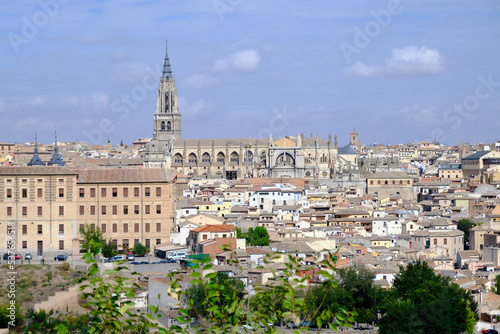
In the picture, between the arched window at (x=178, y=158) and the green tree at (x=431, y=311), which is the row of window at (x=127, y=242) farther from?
the arched window at (x=178, y=158)

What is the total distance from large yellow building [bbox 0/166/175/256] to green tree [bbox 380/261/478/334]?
15.0 m

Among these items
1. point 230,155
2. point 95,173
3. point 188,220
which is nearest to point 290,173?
point 230,155

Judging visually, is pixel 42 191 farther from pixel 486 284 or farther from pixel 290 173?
pixel 290 173

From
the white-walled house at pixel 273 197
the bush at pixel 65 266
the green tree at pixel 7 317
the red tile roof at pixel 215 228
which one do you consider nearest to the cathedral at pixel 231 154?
the white-walled house at pixel 273 197

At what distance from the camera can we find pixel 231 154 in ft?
407

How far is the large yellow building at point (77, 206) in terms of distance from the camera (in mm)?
45250

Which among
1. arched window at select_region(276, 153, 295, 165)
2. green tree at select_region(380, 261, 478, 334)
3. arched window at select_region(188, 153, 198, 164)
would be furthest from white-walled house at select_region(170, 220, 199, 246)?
arched window at select_region(188, 153, 198, 164)

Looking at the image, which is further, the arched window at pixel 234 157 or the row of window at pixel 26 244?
the arched window at pixel 234 157

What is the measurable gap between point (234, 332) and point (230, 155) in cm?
11187

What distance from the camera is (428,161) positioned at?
161 metres

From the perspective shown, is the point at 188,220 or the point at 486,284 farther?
the point at 188,220

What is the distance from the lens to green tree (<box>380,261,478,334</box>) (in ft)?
102

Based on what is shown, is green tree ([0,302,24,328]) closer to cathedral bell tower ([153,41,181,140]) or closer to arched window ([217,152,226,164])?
arched window ([217,152,226,164])

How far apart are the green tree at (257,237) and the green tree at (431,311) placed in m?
16.0
